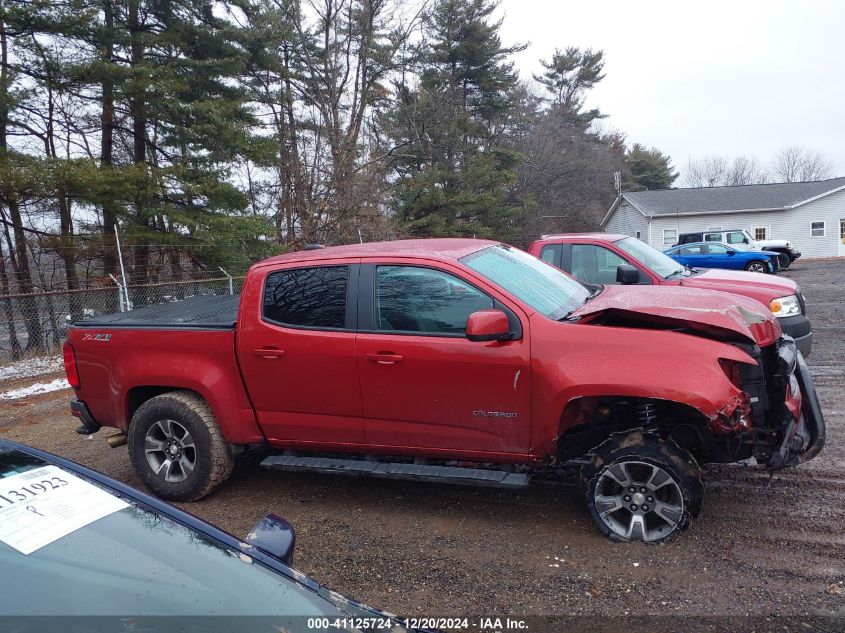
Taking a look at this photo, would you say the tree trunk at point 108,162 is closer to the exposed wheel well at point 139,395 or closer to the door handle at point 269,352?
the exposed wheel well at point 139,395

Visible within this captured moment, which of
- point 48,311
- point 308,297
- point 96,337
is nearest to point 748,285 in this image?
point 308,297

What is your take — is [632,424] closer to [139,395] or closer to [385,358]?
[385,358]

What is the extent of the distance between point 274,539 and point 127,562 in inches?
20.2

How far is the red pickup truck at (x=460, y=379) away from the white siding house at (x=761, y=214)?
33.7 meters

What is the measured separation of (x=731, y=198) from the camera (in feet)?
117

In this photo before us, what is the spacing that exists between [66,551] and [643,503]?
2992 mm

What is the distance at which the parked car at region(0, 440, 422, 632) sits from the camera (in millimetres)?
1545

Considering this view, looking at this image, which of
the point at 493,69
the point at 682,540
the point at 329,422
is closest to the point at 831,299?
the point at 682,540

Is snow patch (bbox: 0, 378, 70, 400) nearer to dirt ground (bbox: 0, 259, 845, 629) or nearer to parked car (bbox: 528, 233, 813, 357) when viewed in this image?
dirt ground (bbox: 0, 259, 845, 629)

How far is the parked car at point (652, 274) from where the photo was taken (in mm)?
6465

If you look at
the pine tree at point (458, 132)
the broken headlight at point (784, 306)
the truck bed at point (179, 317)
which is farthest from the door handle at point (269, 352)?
the pine tree at point (458, 132)

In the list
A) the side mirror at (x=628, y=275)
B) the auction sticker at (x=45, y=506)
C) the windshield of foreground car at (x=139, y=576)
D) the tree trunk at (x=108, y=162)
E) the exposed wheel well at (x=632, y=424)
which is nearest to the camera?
the windshield of foreground car at (x=139, y=576)

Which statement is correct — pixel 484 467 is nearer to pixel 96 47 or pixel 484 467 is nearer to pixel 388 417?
pixel 388 417

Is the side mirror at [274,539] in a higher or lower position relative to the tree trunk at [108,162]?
lower
